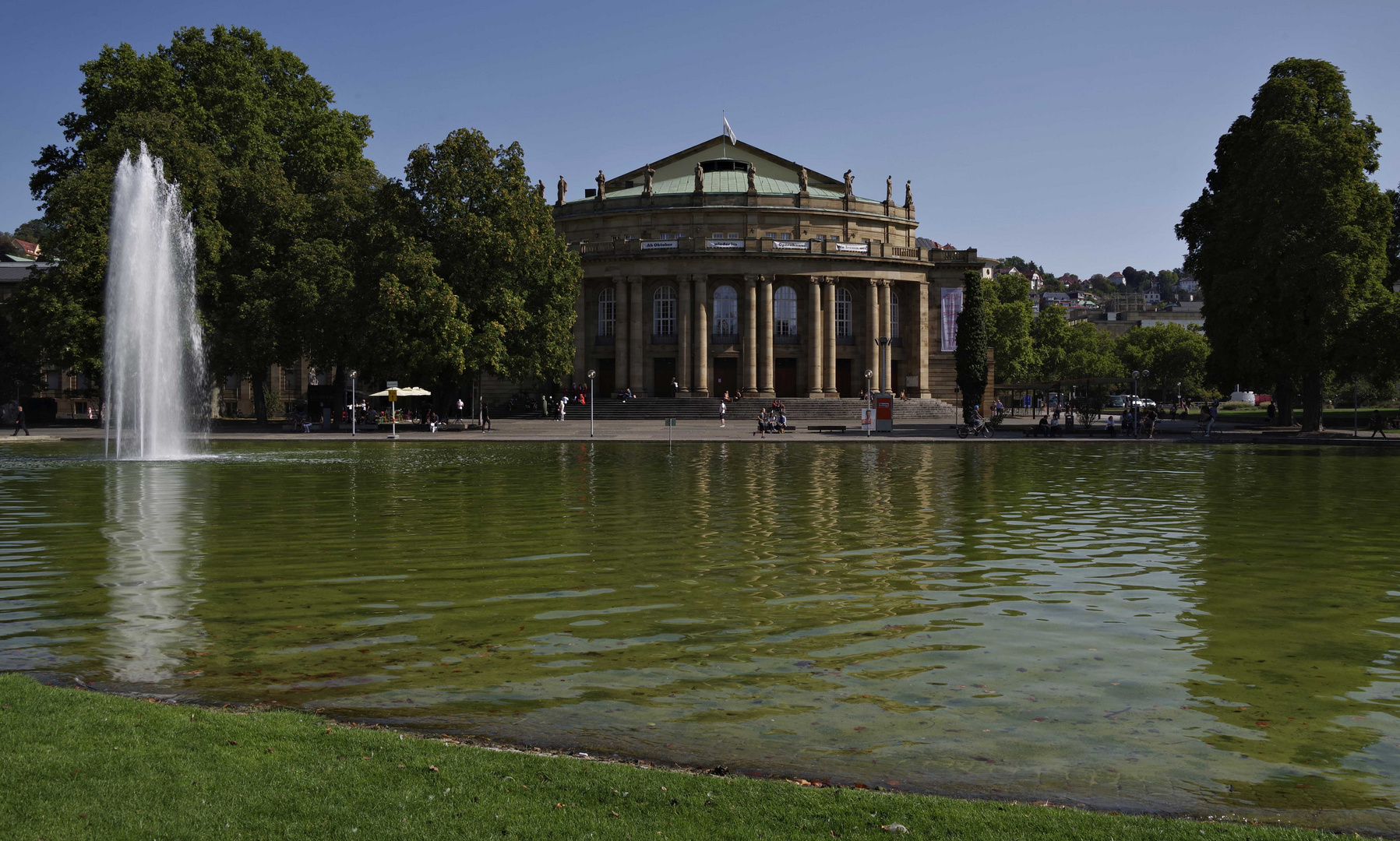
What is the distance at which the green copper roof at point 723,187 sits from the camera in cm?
9556

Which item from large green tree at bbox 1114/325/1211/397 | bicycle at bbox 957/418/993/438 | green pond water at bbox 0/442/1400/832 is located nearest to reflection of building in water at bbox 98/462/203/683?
green pond water at bbox 0/442/1400/832

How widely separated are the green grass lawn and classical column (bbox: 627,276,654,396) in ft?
263

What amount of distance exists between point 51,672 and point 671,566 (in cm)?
780

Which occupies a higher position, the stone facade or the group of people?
the stone facade

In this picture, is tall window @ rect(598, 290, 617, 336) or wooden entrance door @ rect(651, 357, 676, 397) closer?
wooden entrance door @ rect(651, 357, 676, 397)

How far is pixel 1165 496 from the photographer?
2569 cm

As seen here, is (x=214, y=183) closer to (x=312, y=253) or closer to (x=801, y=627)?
(x=312, y=253)

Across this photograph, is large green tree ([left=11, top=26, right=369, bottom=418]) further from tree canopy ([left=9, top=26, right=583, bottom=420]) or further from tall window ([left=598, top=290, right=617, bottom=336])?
tall window ([left=598, top=290, right=617, bottom=336])

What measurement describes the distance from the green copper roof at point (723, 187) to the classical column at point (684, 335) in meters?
11.0

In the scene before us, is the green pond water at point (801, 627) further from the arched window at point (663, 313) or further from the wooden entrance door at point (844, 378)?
the wooden entrance door at point (844, 378)

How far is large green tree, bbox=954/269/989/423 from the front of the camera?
72.5 m

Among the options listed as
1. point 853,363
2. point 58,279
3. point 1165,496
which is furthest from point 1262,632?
point 853,363

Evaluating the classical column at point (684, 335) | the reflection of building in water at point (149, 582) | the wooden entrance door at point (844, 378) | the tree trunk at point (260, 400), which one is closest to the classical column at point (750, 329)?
the classical column at point (684, 335)

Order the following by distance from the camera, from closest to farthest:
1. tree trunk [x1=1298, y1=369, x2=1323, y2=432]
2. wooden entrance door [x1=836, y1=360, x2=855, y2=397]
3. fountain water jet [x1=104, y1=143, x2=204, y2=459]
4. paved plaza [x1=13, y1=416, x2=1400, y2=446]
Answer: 1. fountain water jet [x1=104, y1=143, x2=204, y2=459]
2. paved plaza [x1=13, y1=416, x2=1400, y2=446]
3. tree trunk [x1=1298, y1=369, x2=1323, y2=432]
4. wooden entrance door [x1=836, y1=360, x2=855, y2=397]
